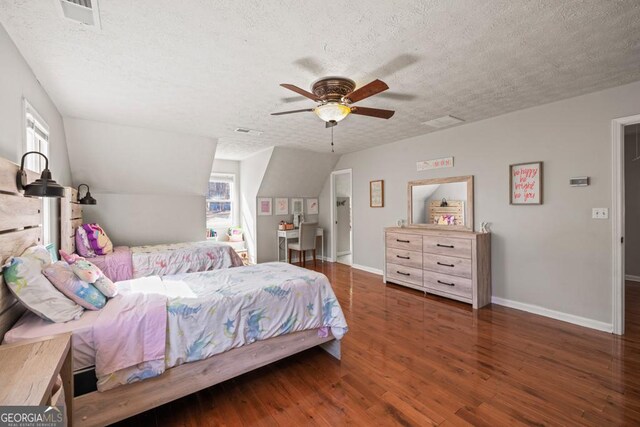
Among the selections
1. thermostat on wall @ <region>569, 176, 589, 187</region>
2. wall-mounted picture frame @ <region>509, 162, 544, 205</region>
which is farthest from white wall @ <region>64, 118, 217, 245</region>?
thermostat on wall @ <region>569, 176, 589, 187</region>

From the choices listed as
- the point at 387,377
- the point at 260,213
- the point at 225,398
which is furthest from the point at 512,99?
the point at 260,213

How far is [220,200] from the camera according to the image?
6.45 meters

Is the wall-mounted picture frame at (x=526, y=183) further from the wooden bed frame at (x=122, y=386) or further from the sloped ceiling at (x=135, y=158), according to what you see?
the sloped ceiling at (x=135, y=158)

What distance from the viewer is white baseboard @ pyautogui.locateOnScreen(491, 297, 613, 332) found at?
287 centimetres

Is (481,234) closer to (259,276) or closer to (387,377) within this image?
(387,377)

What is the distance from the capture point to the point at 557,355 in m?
2.41

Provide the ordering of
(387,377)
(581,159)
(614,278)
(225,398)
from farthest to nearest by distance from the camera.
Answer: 1. (581,159)
2. (614,278)
3. (387,377)
4. (225,398)

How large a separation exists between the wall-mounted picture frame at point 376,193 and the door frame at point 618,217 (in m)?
2.94

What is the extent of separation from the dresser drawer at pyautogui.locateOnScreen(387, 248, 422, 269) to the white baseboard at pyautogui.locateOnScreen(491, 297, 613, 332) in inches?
40.4

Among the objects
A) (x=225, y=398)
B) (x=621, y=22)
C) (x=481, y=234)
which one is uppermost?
(x=621, y=22)

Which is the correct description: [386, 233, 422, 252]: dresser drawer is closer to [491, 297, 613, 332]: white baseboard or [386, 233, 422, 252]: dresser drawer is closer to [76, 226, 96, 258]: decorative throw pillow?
[491, 297, 613, 332]: white baseboard

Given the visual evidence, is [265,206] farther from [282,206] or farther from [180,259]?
[180,259]

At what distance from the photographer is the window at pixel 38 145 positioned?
242cm

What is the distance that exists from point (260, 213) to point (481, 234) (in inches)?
165
